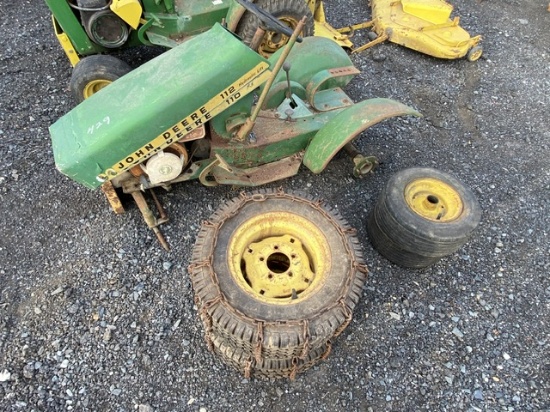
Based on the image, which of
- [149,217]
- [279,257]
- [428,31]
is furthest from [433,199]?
[428,31]

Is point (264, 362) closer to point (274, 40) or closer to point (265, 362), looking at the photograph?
point (265, 362)

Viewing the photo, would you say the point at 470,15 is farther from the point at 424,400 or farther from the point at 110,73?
the point at 424,400

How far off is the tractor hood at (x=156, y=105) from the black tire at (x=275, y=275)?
646 millimetres

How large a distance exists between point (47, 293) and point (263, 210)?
65.2 inches

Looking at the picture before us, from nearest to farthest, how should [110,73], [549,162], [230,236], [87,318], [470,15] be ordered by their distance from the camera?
1. [230,236]
2. [87,318]
3. [110,73]
4. [549,162]
5. [470,15]

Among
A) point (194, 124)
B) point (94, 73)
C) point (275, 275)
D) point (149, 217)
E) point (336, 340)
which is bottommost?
point (336, 340)

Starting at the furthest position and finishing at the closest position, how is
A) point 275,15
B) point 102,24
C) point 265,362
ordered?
1. point 275,15
2. point 102,24
3. point 265,362

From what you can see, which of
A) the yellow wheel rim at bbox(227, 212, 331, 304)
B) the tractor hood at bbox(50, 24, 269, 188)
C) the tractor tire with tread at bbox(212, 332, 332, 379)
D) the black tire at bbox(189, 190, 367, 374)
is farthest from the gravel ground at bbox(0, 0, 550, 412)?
the tractor hood at bbox(50, 24, 269, 188)

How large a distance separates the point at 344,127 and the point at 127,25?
229 cm

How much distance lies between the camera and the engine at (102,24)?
3.58 meters

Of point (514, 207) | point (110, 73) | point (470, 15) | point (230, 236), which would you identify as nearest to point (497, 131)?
point (514, 207)

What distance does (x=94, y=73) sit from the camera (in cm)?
362

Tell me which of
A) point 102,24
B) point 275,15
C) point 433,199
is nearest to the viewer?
point 433,199

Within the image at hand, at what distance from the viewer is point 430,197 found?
9.77 ft
